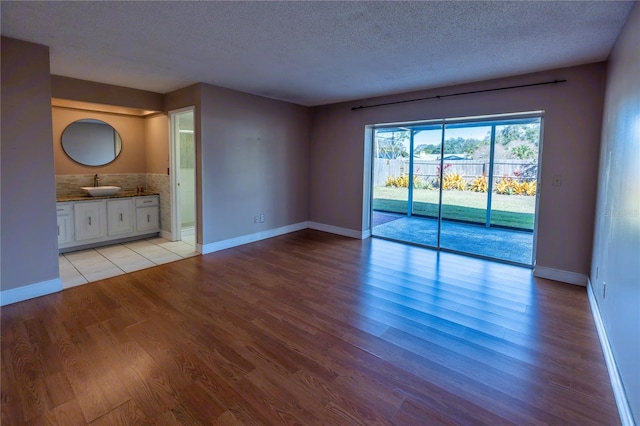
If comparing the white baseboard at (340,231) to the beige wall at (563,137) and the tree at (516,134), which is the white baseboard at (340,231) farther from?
the tree at (516,134)

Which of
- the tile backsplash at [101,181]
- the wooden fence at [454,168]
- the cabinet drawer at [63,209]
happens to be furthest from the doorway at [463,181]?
the cabinet drawer at [63,209]

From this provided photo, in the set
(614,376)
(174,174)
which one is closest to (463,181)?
(614,376)

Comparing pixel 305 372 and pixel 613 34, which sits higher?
pixel 613 34

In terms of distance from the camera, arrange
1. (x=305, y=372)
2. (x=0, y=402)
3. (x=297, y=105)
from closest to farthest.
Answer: (x=0, y=402)
(x=305, y=372)
(x=297, y=105)

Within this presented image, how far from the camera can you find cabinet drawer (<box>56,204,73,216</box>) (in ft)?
15.0

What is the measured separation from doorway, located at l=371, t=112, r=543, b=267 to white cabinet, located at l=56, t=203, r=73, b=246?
4.80m

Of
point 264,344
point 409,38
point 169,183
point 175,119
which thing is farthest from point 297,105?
point 264,344

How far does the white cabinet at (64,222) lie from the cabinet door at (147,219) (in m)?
0.94

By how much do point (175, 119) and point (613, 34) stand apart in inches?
211

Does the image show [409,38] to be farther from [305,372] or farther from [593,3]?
[305,372]

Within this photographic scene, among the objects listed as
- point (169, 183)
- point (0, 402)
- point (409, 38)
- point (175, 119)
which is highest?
point (409, 38)

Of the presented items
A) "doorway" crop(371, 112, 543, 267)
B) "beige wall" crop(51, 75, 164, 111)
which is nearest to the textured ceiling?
"beige wall" crop(51, 75, 164, 111)

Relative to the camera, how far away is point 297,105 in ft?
20.1

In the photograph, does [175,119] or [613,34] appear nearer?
[613,34]
